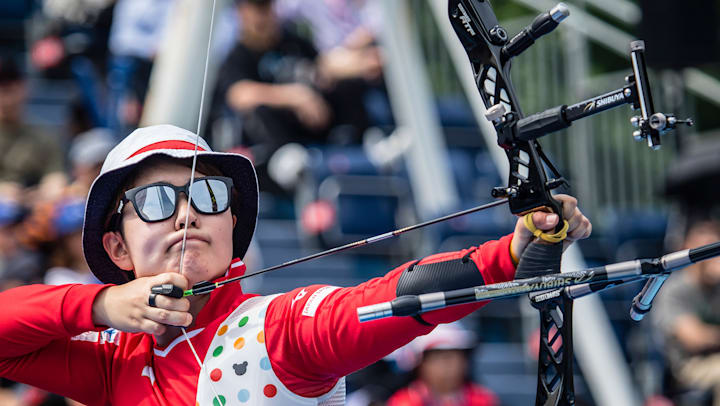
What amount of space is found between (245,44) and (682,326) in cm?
299

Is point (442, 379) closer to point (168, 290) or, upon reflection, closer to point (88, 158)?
point (88, 158)

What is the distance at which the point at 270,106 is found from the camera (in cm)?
696

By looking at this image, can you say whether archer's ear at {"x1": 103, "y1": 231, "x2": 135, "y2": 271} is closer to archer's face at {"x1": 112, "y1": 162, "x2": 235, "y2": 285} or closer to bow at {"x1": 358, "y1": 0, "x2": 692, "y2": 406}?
archer's face at {"x1": 112, "y1": 162, "x2": 235, "y2": 285}

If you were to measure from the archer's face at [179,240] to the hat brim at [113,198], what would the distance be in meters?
0.08

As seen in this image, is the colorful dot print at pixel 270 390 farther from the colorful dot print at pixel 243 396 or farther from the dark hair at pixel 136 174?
the dark hair at pixel 136 174

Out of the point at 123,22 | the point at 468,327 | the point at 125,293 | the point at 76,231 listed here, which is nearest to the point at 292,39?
the point at 123,22

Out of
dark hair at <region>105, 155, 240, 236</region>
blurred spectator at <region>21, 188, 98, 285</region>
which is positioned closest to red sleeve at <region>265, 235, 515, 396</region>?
dark hair at <region>105, 155, 240, 236</region>

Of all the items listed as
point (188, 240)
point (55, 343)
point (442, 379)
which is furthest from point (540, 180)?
point (442, 379)

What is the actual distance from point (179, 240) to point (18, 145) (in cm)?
442

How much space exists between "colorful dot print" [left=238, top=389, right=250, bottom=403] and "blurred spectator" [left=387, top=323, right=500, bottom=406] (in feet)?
10.6

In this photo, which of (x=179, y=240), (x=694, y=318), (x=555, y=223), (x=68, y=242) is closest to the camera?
(x=555, y=223)

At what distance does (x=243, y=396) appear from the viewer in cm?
252

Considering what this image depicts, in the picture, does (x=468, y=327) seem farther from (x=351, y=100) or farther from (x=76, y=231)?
(x=76, y=231)

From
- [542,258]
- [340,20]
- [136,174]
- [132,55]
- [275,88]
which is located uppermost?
[340,20]
